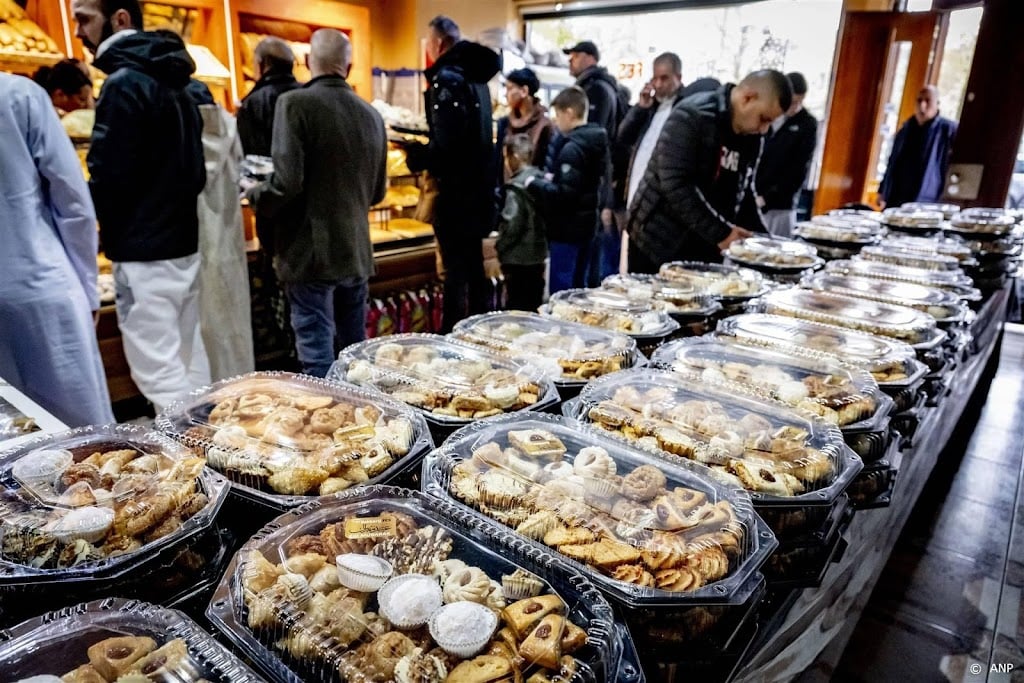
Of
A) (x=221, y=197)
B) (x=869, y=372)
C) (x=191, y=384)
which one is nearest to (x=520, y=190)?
(x=221, y=197)

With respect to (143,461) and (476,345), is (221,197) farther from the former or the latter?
(143,461)

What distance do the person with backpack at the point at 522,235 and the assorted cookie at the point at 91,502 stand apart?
3122 millimetres

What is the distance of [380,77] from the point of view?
223 inches

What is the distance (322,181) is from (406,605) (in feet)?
8.77

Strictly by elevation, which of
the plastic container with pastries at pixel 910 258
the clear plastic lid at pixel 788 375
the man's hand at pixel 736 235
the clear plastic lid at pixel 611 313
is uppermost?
the man's hand at pixel 736 235

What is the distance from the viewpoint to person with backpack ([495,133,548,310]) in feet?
13.3

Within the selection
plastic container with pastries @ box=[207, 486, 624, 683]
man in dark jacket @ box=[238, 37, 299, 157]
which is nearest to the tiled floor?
plastic container with pastries @ box=[207, 486, 624, 683]

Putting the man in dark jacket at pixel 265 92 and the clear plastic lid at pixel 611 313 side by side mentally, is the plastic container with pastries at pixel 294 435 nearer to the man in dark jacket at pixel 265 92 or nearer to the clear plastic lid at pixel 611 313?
the clear plastic lid at pixel 611 313

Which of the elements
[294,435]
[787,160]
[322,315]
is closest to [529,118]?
[322,315]

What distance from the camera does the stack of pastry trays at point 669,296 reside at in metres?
2.21

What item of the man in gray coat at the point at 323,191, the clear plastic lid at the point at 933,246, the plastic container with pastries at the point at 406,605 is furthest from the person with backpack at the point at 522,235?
the plastic container with pastries at the point at 406,605

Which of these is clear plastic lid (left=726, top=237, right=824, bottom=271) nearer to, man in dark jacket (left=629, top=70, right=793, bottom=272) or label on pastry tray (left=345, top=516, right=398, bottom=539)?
man in dark jacket (left=629, top=70, right=793, bottom=272)

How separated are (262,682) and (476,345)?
118 centimetres

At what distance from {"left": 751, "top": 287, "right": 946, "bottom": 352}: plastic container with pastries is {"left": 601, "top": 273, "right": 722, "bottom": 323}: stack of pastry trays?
181mm
